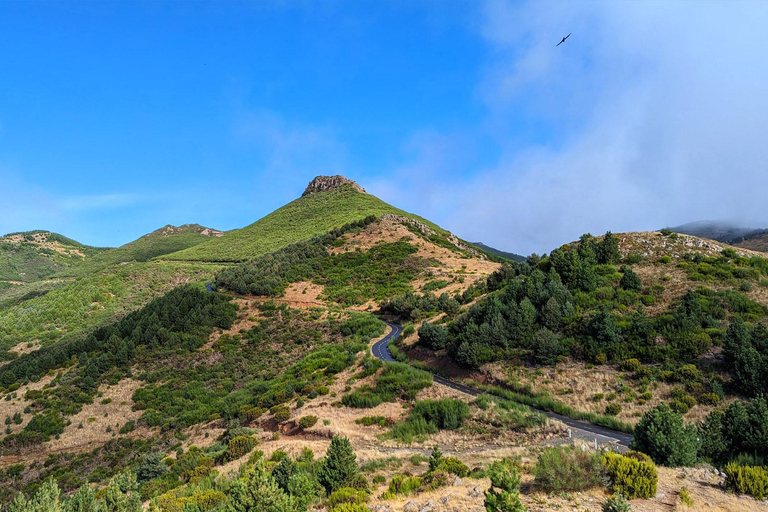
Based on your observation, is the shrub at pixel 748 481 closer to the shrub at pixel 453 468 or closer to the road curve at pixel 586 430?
the road curve at pixel 586 430

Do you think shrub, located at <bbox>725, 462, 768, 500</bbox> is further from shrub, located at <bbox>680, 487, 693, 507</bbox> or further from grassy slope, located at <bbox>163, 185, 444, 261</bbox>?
grassy slope, located at <bbox>163, 185, 444, 261</bbox>

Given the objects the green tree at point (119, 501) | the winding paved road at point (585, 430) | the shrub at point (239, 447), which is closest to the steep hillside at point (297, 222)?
the winding paved road at point (585, 430)

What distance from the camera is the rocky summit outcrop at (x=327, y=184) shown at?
129562mm

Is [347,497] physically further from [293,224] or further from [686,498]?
[293,224]

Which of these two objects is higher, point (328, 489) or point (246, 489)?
point (246, 489)

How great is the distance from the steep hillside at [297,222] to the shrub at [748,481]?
81.6m

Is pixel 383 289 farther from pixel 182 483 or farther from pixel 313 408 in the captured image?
pixel 182 483

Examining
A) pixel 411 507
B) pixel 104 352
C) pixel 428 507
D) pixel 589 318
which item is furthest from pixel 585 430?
pixel 104 352

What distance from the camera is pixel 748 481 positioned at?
852cm

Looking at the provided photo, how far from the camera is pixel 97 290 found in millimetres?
56781

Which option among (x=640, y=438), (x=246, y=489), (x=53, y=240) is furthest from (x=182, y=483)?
(x=53, y=240)

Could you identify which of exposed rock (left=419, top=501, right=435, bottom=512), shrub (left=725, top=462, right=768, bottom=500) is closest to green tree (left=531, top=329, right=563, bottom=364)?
shrub (left=725, top=462, right=768, bottom=500)

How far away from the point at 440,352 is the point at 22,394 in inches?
1403

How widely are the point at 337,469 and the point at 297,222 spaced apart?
324 feet
